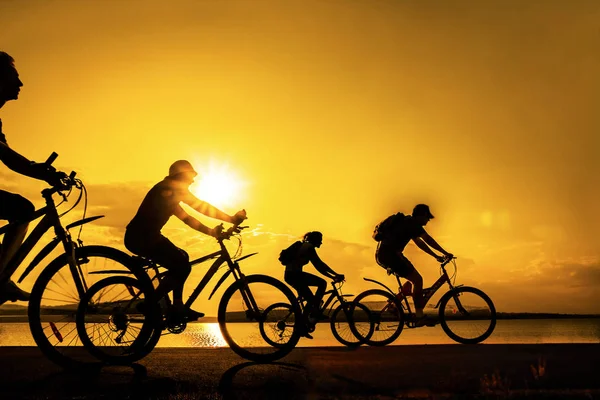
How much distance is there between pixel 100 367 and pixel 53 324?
74 centimetres

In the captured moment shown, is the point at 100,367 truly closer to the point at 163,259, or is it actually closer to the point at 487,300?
the point at 163,259

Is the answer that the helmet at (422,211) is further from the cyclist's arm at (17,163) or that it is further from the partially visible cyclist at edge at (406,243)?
the cyclist's arm at (17,163)

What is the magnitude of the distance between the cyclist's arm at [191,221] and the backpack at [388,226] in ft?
17.0

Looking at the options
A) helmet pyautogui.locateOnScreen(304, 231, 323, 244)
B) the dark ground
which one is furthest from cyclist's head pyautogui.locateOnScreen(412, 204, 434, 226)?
the dark ground

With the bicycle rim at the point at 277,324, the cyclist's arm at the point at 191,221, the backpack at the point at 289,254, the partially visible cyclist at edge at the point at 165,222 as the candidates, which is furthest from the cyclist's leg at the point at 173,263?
the backpack at the point at 289,254

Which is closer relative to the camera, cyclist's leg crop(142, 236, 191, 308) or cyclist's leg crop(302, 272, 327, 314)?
cyclist's leg crop(142, 236, 191, 308)

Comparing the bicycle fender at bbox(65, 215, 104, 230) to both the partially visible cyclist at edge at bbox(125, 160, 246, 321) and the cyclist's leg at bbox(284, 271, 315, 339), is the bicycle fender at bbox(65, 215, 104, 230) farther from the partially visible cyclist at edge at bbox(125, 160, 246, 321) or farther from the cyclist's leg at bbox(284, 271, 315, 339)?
the cyclist's leg at bbox(284, 271, 315, 339)

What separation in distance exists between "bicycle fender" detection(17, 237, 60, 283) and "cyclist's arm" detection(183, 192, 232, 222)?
5.53 ft

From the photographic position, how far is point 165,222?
24.9 ft

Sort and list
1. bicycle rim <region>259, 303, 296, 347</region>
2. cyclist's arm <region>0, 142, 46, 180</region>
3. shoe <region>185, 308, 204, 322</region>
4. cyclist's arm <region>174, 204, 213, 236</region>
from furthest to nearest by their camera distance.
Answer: bicycle rim <region>259, 303, 296, 347</region> < cyclist's arm <region>174, 204, 213, 236</region> < shoe <region>185, 308, 204, 322</region> < cyclist's arm <region>0, 142, 46, 180</region>

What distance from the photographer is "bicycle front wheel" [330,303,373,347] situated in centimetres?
1280

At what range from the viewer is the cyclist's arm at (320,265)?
1223cm

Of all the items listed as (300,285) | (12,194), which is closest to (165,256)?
(12,194)

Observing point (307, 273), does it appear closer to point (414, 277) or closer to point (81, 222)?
point (414, 277)
